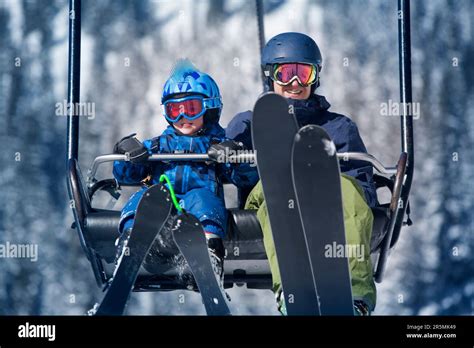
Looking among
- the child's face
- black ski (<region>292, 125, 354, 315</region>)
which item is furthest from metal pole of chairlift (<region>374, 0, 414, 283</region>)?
the child's face

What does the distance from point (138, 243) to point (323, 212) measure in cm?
64

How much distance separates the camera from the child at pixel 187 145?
457 cm

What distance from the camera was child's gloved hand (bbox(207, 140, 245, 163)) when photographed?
14.5 feet

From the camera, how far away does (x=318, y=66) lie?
495cm

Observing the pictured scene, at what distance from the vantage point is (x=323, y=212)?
A: 13.0 feet

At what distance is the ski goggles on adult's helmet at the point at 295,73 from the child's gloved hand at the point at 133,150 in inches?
26.1

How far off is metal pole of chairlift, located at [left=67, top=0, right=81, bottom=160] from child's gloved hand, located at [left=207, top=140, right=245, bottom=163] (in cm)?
51

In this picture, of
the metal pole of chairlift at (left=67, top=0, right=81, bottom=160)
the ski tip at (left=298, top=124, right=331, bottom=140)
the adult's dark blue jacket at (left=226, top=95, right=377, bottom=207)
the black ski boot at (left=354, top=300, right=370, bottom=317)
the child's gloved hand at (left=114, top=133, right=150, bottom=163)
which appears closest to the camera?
the ski tip at (left=298, top=124, right=331, bottom=140)

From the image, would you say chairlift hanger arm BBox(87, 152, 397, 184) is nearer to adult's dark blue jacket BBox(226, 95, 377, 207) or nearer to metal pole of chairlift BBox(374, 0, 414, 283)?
metal pole of chairlift BBox(374, 0, 414, 283)

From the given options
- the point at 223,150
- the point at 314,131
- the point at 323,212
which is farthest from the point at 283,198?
the point at 223,150

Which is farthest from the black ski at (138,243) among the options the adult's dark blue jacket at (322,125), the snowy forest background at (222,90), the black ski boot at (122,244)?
the snowy forest background at (222,90)
